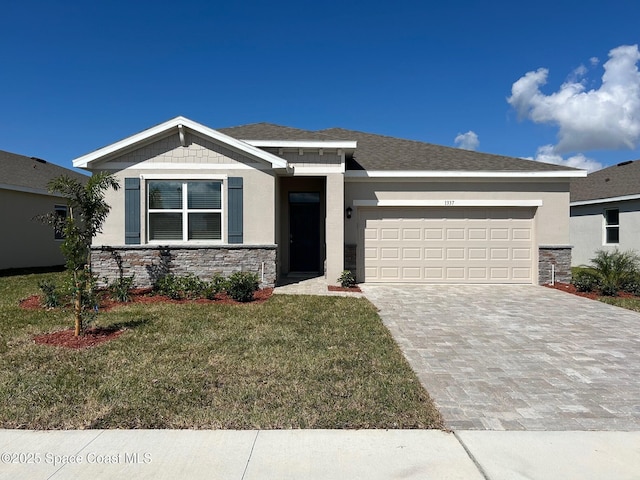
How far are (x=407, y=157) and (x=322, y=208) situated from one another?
10.7 feet

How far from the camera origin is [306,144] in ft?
35.3

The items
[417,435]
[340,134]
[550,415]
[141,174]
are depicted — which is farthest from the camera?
[340,134]

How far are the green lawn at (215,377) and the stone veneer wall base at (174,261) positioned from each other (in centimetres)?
318

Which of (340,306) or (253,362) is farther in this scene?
(340,306)

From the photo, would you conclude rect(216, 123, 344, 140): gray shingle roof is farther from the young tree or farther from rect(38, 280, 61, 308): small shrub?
rect(38, 280, 61, 308): small shrub

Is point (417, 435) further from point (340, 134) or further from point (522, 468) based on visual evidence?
point (340, 134)

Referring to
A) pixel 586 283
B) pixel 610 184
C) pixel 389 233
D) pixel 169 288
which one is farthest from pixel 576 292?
pixel 169 288

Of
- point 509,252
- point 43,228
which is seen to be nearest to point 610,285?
point 509,252

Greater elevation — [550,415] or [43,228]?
[43,228]

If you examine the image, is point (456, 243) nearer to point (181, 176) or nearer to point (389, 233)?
point (389, 233)

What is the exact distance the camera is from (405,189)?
39.5 ft

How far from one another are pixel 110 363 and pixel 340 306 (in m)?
4.59

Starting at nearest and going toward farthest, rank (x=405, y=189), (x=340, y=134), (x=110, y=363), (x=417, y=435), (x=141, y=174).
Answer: (x=417, y=435), (x=110, y=363), (x=141, y=174), (x=405, y=189), (x=340, y=134)

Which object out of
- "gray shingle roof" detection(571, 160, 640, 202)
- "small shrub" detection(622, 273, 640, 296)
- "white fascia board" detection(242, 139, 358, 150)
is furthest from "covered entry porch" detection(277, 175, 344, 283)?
"gray shingle roof" detection(571, 160, 640, 202)
